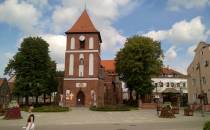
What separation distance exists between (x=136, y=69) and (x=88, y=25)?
13.7 meters

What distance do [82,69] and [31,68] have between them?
10248mm

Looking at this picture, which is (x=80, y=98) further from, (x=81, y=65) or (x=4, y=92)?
(x=4, y=92)

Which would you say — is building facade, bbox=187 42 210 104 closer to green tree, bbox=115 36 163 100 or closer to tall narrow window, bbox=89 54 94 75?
green tree, bbox=115 36 163 100

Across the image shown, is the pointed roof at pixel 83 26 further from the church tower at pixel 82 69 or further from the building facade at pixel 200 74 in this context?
the building facade at pixel 200 74

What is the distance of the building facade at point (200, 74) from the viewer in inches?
2028

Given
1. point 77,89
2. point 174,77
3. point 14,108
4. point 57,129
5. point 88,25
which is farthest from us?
point 174,77

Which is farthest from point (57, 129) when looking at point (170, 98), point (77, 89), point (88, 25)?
point (170, 98)

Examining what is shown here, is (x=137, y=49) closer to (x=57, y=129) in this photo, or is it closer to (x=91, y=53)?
(x=91, y=53)

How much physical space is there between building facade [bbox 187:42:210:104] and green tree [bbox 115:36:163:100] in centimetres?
691

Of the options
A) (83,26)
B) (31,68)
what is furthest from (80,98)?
(83,26)

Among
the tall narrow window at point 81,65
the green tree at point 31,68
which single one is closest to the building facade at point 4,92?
the green tree at point 31,68

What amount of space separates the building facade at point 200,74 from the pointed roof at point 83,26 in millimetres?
20399

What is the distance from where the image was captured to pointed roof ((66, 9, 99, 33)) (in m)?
58.7

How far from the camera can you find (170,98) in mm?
75500
